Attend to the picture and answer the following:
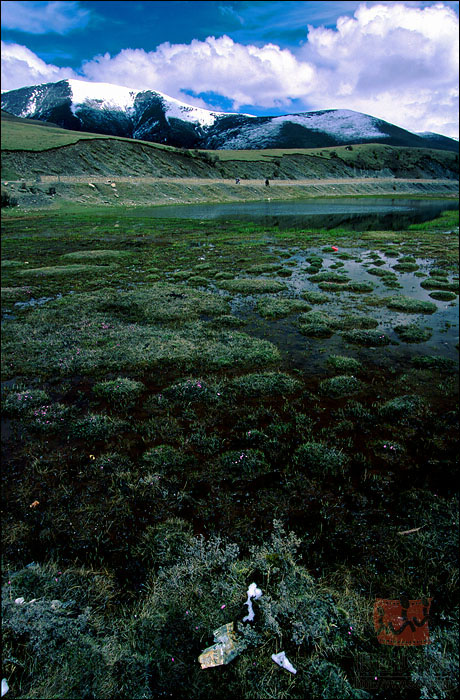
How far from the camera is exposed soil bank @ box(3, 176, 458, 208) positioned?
103 metres

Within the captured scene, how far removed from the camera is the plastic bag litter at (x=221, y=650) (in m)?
4.07

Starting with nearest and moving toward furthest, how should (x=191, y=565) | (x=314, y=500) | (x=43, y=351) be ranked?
1. (x=191, y=565)
2. (x=314, y=500)
3. (x=43, y=351)

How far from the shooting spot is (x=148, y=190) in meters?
131

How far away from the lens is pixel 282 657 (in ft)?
13.4

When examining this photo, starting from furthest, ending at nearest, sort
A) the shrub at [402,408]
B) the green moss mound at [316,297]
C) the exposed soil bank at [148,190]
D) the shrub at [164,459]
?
the exposed soil bank at [148,190], the green moss mound at [316,297], the shrub at [402,408], the shrub at [164,459]

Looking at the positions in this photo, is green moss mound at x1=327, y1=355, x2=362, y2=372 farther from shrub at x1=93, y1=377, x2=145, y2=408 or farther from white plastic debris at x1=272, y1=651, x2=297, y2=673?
white plastic debris at x1=272, y1=651, x2=297, y2=673

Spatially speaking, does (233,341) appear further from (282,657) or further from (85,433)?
(282,657)

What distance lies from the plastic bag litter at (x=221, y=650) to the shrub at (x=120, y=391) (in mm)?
6829

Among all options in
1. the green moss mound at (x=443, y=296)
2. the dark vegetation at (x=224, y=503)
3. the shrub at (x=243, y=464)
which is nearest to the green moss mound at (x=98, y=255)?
the dark vegetation at (x=224, y=503)

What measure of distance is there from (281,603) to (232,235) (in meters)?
52.9

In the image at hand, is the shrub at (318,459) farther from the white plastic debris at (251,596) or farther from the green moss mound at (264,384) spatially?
the white plastic debris at (251,596)

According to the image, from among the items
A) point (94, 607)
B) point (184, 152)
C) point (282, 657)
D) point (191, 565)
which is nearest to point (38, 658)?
point (94, 607)

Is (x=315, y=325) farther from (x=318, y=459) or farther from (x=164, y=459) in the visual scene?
(x=164, y=459)

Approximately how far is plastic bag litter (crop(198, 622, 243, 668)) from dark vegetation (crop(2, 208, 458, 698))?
96 mm
